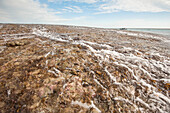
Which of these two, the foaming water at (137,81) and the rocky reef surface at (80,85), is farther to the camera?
the foaming water at (137,81)

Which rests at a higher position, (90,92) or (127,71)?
(127,71)

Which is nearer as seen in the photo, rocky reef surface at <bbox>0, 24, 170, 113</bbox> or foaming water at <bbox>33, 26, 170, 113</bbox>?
rocky reef surface at <bbox>0, 24, 170, 113</bbox>

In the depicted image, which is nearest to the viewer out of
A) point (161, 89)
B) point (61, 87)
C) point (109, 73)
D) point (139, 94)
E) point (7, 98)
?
point (7, 98)

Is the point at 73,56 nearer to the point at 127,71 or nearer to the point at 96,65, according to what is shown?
the point at 96,65

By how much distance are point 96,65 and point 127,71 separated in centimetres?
182

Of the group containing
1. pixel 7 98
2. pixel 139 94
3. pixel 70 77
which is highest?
pixel 70 77

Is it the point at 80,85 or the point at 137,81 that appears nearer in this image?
the point at 80,85

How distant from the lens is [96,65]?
5.13m

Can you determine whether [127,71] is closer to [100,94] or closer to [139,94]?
[139,94]

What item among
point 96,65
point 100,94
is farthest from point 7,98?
point 96,65

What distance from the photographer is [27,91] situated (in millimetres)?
3225

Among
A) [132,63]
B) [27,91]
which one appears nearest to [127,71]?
[132,63]

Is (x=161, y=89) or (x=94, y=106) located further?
(x=161, y=89)

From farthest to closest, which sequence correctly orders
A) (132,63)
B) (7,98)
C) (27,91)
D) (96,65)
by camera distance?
(132,63) < (96,65) < (27,91) < (7,98)
